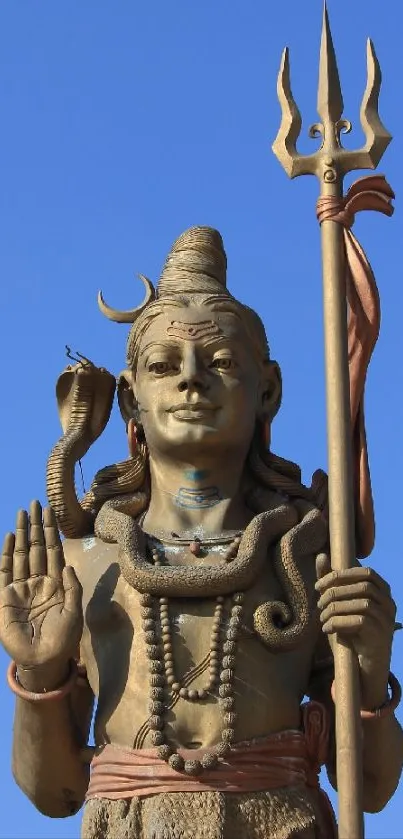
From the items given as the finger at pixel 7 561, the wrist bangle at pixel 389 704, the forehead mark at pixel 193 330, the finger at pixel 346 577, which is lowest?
the wrist bangle at pixel 389 704

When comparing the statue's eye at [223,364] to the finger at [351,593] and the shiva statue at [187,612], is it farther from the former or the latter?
the finger at [351,593]

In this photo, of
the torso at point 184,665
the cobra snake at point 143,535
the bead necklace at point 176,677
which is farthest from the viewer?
the cobra snake at point 143,535

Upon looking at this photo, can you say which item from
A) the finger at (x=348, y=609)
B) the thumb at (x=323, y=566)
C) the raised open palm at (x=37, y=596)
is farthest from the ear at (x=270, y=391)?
the finger at (x=348, y=609)

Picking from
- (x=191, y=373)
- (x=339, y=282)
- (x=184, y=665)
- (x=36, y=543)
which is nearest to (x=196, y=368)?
(x=191, y=373)

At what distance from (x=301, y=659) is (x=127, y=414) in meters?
1.85

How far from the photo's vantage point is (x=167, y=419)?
10742 mm

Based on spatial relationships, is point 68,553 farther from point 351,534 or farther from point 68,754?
point 351,534

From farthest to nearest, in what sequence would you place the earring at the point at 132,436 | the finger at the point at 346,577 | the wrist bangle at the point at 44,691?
1. the earring at the point at 132,436
2. the wrist bangle at the point at 44,691
3. the finger at the point at 346,577

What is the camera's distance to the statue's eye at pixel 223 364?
10.8 m

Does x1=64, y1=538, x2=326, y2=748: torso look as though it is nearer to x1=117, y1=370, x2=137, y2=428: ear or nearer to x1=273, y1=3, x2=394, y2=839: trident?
x1=273, y1=3, x2=394, y2=839: trident

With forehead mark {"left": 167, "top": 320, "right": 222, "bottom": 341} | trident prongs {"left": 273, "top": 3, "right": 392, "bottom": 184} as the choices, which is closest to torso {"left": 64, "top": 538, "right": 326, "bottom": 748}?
forehead mark {"left": 167, "top": 320, "right": 222, "bottom": 341}

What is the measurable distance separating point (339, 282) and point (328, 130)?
873 millimetres

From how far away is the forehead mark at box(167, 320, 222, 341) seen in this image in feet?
35.4

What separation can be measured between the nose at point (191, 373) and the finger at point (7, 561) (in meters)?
1.26
